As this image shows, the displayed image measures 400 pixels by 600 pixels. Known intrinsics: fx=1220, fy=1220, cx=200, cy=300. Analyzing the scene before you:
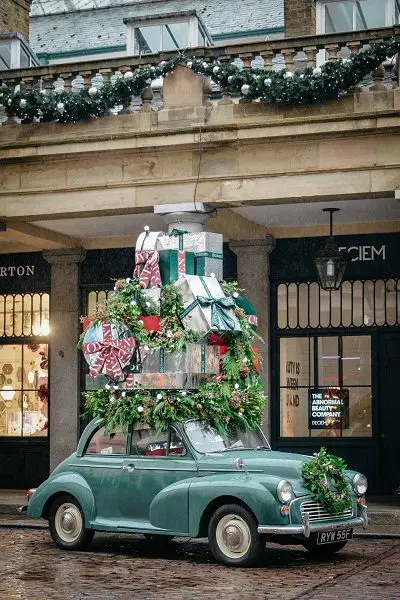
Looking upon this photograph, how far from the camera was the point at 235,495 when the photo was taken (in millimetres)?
11609

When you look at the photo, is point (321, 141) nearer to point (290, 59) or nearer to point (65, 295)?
point (290, 59)

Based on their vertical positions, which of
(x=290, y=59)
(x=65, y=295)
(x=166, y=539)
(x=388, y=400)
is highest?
(x=290, y=59)

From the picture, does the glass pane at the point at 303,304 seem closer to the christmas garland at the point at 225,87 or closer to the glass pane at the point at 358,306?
the glass pane at the point at 358,306

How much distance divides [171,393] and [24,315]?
8401mm

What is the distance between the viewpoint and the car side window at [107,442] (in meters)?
13.0

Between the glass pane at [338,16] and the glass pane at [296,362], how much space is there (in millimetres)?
4766

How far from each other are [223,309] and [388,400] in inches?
227

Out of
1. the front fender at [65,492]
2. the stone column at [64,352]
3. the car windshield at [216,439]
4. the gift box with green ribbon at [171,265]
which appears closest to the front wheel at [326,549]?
the car windshield at [216,439]

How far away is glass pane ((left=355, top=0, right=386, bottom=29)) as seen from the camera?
1770 centimetres

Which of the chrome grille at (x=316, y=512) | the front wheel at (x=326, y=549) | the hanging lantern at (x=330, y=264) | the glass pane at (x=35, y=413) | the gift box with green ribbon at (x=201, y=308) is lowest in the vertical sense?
the front wheel at (x=326, y=549)

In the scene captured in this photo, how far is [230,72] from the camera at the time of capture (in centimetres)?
1556

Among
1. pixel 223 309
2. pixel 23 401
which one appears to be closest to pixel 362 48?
pixel 223 309

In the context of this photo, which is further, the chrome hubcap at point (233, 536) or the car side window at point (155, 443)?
the car side window at point (155, 443)

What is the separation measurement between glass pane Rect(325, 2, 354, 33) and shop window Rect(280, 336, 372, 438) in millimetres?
4673
